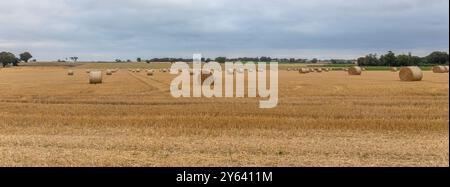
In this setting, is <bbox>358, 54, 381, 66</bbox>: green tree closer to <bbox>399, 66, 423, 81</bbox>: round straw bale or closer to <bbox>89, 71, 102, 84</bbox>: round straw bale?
<bbox>399, 66, 423, 81</bbox>: round straw bale

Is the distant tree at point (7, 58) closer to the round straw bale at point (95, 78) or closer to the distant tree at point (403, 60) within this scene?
the distant tree at point (403, 60)

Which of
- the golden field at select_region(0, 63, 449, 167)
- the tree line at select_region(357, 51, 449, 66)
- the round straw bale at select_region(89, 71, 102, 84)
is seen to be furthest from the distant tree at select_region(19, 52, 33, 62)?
the golden field at select_region(0, 63, 449, 167)

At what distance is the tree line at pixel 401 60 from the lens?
102938 mm

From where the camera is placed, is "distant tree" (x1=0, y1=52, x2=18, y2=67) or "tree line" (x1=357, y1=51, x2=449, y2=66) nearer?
"tree line" (x1=357, y1=51, x2=449, y2=66)

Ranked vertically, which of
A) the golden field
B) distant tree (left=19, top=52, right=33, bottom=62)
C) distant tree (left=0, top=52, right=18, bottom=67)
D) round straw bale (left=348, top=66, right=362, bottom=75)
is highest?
distant tree (left=19, top=52, right=33, bottom=62)

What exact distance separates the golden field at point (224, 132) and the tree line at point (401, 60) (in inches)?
3458

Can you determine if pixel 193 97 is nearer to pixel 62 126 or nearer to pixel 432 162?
pixel 62 126

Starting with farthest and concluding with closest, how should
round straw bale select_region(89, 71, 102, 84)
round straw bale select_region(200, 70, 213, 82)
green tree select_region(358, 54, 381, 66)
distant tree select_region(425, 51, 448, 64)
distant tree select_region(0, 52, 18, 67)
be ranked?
distant tree select_region(0, 52, 18, 67) < green tree select_region(358, 54, 381, 66) < distant tree select_region(425, 51, 448, 64) < round straw bale select_region(89, 71, 102, 84) < round straw bale select_region(200, 70, 213, 82)

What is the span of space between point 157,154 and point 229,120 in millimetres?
4773

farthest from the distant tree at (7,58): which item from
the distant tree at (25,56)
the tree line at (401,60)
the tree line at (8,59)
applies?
the tree line at (401,60)

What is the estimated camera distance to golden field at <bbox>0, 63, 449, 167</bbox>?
29.6ft

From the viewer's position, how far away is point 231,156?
9180mm

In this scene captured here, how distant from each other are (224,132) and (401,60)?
99.1 metres

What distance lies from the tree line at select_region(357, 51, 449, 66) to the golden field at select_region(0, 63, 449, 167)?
288 feet
